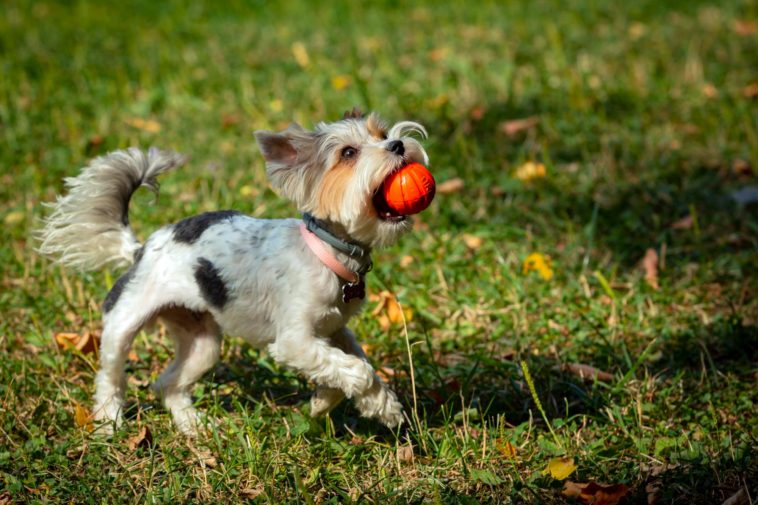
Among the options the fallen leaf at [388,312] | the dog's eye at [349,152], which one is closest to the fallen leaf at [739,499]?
the dog's eye at [349,152]

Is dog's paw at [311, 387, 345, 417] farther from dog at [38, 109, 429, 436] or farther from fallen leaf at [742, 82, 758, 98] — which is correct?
fallen leaf at [742, 82, 758, 98]

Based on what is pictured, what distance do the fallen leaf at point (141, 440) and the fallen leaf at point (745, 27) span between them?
7.94 meters

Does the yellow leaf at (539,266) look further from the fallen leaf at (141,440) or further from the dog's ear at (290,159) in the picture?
the fallen leaf at (141,440)

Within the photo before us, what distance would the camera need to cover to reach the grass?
4086 mm

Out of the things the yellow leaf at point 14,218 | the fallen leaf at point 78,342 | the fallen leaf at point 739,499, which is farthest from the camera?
the yellow leaf at point 14,218

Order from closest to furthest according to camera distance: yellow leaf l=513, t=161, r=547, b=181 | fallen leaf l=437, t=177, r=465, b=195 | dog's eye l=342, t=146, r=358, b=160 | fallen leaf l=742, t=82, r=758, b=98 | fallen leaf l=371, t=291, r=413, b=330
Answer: dog's eye l=342, t=146, r=358, b=160 < fallen leaf l=371, t=291, r=413, b=330 < fallen leaf l=437, t=177, r=465, b=195 < yellow leaf l=513, t=161, r=547, b=181 < fallen leaf l=742, t=82, r=758, b=98

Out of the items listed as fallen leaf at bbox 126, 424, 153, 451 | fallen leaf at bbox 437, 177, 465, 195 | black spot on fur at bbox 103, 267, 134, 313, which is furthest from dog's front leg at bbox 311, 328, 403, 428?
fallen leaf at bbox 437, 177, 465, 195

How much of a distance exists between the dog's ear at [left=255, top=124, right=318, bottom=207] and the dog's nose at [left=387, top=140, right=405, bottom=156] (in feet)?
1.12

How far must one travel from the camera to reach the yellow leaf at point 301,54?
9.41 metres

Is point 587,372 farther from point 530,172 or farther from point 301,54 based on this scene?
point 301,54

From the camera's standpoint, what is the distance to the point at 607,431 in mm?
4348

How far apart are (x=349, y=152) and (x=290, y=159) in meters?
0.29

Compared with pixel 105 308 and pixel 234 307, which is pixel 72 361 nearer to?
pixel 105 308

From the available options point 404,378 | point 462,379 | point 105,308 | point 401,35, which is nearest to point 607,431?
point 462,379
